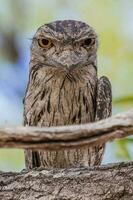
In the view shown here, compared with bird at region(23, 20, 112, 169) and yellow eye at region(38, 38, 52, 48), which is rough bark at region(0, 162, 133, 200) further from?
yellow eye at region(38, 38, 52, 48)

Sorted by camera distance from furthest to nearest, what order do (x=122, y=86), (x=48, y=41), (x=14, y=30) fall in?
(x=14, y=30)
(x=122, y=86)
(x=48, y=41)

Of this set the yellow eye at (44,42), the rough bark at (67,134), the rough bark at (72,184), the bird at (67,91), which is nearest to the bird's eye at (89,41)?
the bird at (67,91)

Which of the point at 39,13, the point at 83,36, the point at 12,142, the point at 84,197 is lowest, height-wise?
the point at 84,197

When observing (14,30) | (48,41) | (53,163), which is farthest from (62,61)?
(14,30)

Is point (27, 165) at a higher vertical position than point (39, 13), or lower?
lower

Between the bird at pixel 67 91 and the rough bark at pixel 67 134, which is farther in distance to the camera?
the bird at pixel 67 91

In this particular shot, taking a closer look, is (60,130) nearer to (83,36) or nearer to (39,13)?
(83,36)

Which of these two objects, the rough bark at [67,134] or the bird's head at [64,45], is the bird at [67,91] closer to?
the bird's head at [64,45]
